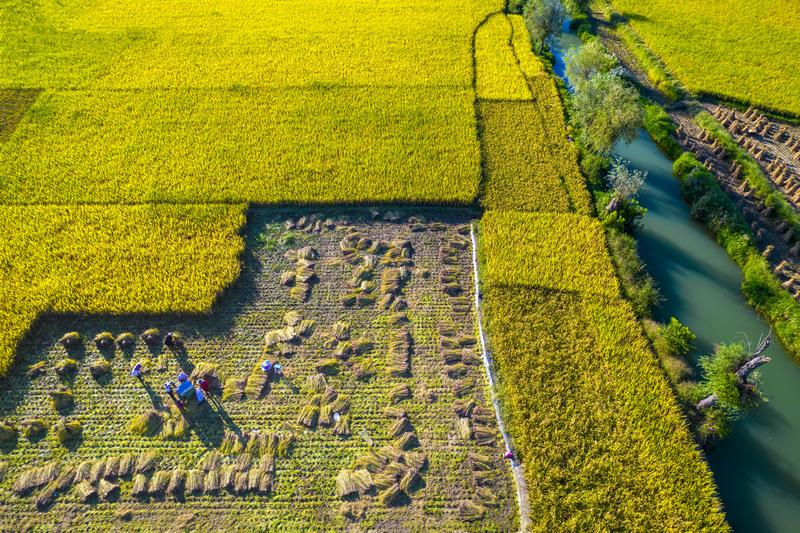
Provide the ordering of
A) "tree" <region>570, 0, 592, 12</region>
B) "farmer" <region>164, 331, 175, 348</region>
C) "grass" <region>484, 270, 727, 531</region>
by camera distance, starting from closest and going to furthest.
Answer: "grass" <region>484, 270, 727, 531</region> < "farmer" <region>164, 331, 175, 348</region> < "tree" <region>570, 0, 592, 12</region>

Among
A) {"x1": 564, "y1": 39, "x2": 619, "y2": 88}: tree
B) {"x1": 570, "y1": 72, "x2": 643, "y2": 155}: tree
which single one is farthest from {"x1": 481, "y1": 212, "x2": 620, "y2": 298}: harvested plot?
{"x1": 564, "y1": 39, "x2": 619, "y2": 88}: tree

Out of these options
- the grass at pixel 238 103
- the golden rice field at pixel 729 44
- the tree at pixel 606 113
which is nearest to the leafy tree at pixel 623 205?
the tree at pixel 606 113

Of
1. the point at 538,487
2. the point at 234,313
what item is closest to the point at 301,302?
the point at 234,313

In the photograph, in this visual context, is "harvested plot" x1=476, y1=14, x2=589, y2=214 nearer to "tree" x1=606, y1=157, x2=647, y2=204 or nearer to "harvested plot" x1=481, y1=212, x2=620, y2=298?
"harvested plot" x1=481, y1=212, x2=620, y2=298

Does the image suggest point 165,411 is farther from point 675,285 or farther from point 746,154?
point 746,154

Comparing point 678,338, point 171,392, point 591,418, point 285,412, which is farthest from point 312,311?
point 678,338

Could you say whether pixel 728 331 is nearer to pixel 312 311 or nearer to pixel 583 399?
pixel 583 399

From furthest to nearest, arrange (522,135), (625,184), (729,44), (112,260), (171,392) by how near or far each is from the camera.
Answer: (729,44) → (522,135) → (625,184) → (112,260) → (171,392)
